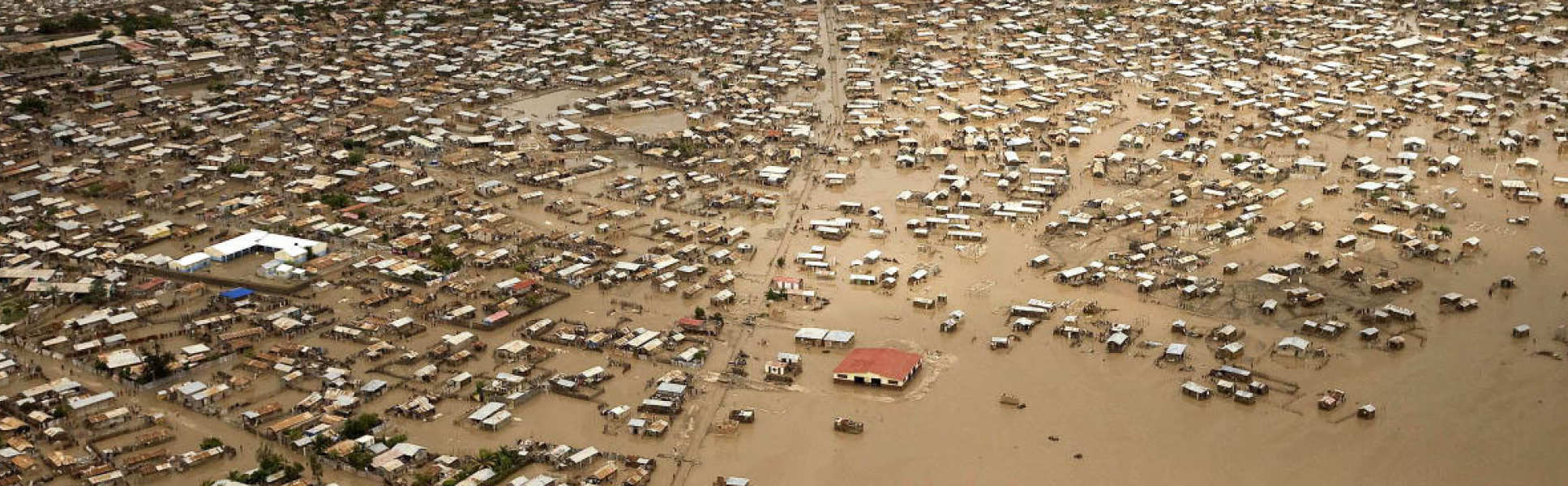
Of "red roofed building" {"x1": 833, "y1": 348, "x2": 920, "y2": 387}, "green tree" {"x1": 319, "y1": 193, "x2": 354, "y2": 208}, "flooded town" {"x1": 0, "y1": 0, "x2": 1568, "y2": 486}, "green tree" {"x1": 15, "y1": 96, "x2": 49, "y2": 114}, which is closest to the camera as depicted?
"flooded town" {"x1": 0, "y1": 0, "x2": 1568, "y2": 486}

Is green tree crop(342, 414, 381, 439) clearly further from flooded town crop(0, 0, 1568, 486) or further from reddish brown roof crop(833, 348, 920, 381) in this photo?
reddish brown roof crop(833, 348, 920, 381)

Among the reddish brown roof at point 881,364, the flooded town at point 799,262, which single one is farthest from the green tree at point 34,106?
the reddish brown roof at point 881,364

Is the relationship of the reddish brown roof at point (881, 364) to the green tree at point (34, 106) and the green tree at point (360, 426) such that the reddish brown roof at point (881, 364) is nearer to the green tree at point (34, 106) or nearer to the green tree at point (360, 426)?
the green tree at point (360, 426)

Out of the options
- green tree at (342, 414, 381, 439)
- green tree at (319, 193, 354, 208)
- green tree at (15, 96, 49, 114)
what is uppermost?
green tree at (342, 414, 381, 439)

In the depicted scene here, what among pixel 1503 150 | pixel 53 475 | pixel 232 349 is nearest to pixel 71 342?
pixel 232 349

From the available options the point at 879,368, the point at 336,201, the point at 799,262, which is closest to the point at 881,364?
the point at 879,368

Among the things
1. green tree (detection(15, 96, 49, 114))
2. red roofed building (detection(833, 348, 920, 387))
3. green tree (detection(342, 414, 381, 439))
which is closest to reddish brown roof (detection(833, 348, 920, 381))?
red roofed building (detection(833, 348, 920, 387))

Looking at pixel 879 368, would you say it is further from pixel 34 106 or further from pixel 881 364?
pixel 34 106
